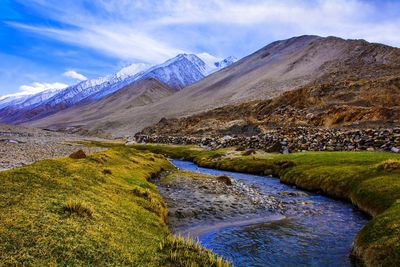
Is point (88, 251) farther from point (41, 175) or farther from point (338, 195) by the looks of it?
point (338, 195)

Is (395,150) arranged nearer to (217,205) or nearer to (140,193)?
(217,205)

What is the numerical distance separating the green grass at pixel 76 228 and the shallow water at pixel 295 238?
433cm

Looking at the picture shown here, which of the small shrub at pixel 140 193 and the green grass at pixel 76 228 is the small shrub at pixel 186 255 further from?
the small shrub at pixel 140 193

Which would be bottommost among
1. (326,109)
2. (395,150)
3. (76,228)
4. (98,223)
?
(395,150)

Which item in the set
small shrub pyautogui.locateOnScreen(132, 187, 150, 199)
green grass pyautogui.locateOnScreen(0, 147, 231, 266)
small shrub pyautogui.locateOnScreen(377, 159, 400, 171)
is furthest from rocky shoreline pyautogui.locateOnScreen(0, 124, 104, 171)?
small shrub pyautogui.locateOnScreen(377, 159, 400, 171)

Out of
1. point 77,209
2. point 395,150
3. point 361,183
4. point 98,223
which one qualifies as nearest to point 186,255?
point 98,223

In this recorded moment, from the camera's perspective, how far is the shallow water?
19.0 m

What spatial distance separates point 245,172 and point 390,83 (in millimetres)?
96857

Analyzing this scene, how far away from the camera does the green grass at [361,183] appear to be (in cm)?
1736

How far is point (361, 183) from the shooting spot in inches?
1334

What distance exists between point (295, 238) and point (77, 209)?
13.4 m

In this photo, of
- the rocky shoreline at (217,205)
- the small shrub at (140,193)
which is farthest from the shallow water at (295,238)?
the small shrub at (140,193)

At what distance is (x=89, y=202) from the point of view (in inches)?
727

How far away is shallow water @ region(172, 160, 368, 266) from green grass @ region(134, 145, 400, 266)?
4.52ft
